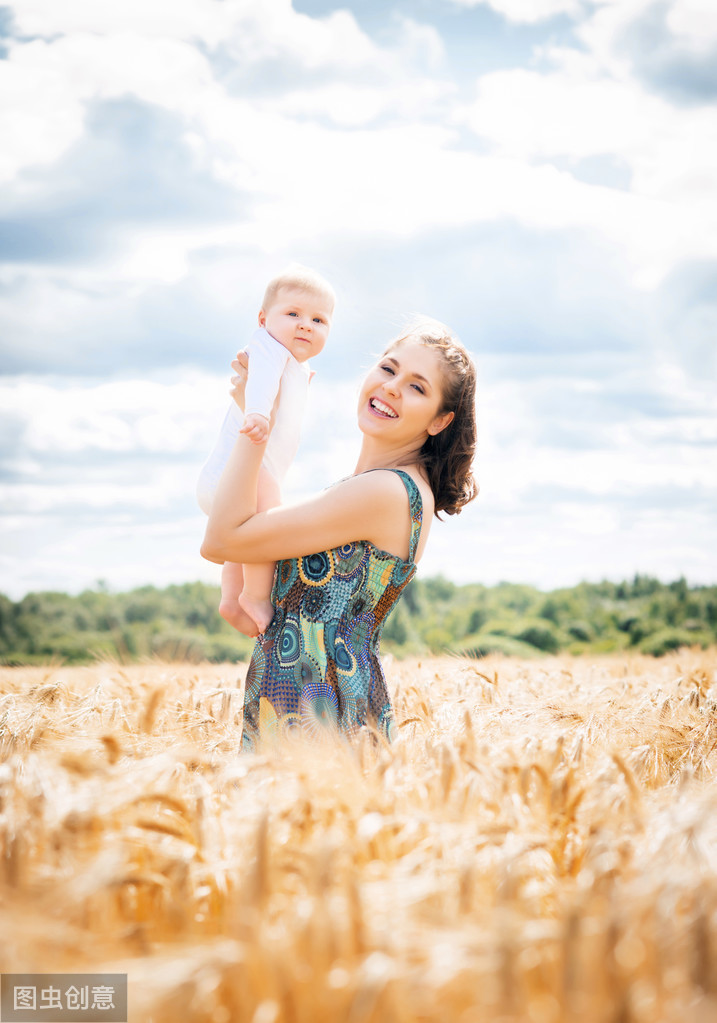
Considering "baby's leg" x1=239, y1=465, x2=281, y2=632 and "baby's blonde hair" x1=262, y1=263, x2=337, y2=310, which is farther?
"baby's blonde hair" x1=262, y1=263, x2=337, y2=310

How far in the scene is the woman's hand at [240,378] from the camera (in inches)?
149

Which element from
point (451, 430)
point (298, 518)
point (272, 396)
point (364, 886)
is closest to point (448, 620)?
point (451, 430)

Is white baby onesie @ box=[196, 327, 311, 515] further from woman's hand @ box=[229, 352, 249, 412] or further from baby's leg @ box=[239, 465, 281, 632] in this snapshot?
baby's leg @ box=[239, 465, 281, 632]

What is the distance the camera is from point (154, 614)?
38906 millimetres

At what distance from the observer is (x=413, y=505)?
3.29 meters

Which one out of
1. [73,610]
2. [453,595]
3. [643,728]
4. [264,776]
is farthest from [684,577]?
[73,610]

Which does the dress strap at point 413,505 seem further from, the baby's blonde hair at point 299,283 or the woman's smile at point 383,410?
the baby's blonde hair at point 299,283

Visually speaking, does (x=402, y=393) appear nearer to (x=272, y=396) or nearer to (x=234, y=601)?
(x=272, y=396)

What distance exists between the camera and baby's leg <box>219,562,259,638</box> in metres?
3.64

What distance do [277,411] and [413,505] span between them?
0.98 meters

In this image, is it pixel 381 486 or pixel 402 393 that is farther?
pixel 402 393

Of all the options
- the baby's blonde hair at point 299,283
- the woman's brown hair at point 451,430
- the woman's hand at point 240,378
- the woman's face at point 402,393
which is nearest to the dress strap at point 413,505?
the woman's face at point 402,393

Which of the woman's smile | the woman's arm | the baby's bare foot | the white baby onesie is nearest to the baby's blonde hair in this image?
the white baby onesie

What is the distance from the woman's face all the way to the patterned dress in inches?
10.4
